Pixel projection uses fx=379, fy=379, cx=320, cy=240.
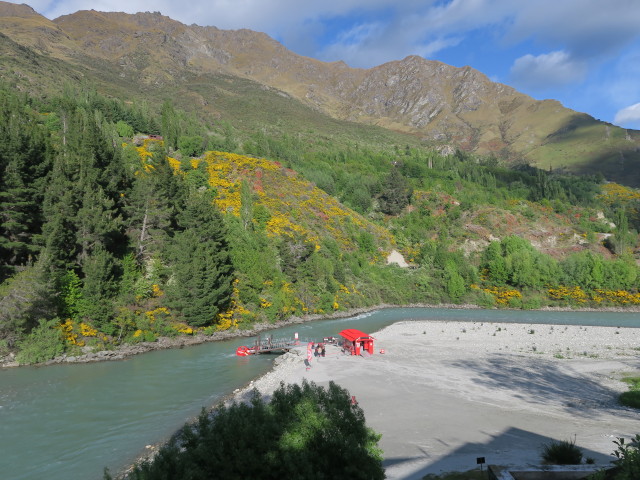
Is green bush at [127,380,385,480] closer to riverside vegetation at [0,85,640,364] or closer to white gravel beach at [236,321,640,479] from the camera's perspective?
white gravel beach at [236,321,640,479]

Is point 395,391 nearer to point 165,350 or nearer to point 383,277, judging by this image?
point 165,350

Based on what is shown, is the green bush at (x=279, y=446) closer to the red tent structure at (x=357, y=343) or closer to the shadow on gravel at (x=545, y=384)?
the shadow on gravel at (x=545, y=384)

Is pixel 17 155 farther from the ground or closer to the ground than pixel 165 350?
farther from the ground

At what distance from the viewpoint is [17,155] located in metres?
29.4

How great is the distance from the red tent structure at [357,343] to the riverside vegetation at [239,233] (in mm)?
13333

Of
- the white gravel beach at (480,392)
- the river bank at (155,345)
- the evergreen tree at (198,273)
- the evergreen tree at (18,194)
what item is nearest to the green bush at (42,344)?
the river bank at (155,345)

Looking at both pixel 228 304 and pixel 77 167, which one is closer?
pixel 77 167

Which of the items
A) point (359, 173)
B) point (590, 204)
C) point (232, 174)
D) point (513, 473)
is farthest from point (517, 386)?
point (590, 204)

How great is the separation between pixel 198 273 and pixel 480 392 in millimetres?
24567

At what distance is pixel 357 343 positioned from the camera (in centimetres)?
2742

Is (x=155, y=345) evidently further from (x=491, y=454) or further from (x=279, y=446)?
(x=279, y=446)

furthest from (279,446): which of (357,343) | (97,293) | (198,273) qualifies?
(198,273)

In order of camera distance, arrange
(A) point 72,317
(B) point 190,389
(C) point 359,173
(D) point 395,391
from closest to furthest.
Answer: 1. (D) point 395,391
2. (B) point 190,389
3. (A) point 72,317
4. (C) point 359,173

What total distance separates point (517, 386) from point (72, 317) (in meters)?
30.0
